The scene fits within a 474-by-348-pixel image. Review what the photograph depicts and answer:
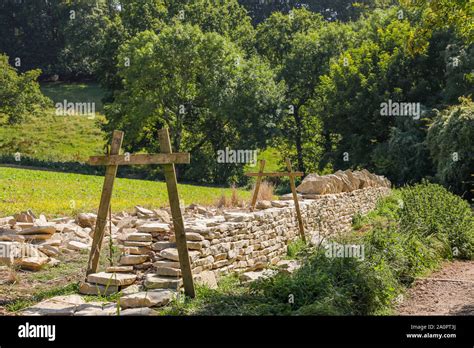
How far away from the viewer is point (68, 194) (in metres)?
19.0

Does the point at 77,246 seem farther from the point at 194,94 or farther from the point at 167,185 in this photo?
the point at 194,94

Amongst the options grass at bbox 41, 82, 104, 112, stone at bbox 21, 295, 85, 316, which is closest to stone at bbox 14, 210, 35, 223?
stone at bbox 21, 295, 85, 316

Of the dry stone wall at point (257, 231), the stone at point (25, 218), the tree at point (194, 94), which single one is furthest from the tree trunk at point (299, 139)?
the stone at point (25, 218)

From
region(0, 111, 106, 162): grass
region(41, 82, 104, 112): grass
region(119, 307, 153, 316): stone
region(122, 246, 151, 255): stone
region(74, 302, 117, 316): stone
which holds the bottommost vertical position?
region(74, 302, 117, 316): stone

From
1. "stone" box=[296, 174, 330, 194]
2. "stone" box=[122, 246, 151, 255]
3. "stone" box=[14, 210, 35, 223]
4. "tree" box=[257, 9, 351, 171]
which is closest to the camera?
"stone" box=[122, 246, 151, 255]

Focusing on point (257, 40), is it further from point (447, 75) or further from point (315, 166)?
point (447, 75)

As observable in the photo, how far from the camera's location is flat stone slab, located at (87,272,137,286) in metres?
7.71

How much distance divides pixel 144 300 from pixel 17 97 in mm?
28327

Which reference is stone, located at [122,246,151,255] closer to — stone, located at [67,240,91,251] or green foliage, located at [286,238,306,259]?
stone, located at [67,240,91,251]

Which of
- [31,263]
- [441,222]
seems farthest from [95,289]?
[441,222]

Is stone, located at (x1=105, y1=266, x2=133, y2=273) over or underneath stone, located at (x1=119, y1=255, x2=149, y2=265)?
underneath

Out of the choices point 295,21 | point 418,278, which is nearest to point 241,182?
point 295,21

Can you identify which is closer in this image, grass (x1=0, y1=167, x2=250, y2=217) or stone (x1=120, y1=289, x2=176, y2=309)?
stone (x1=120, y1=289, x2=176, y2=309)

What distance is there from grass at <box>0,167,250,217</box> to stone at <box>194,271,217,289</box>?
6412 millimetres
